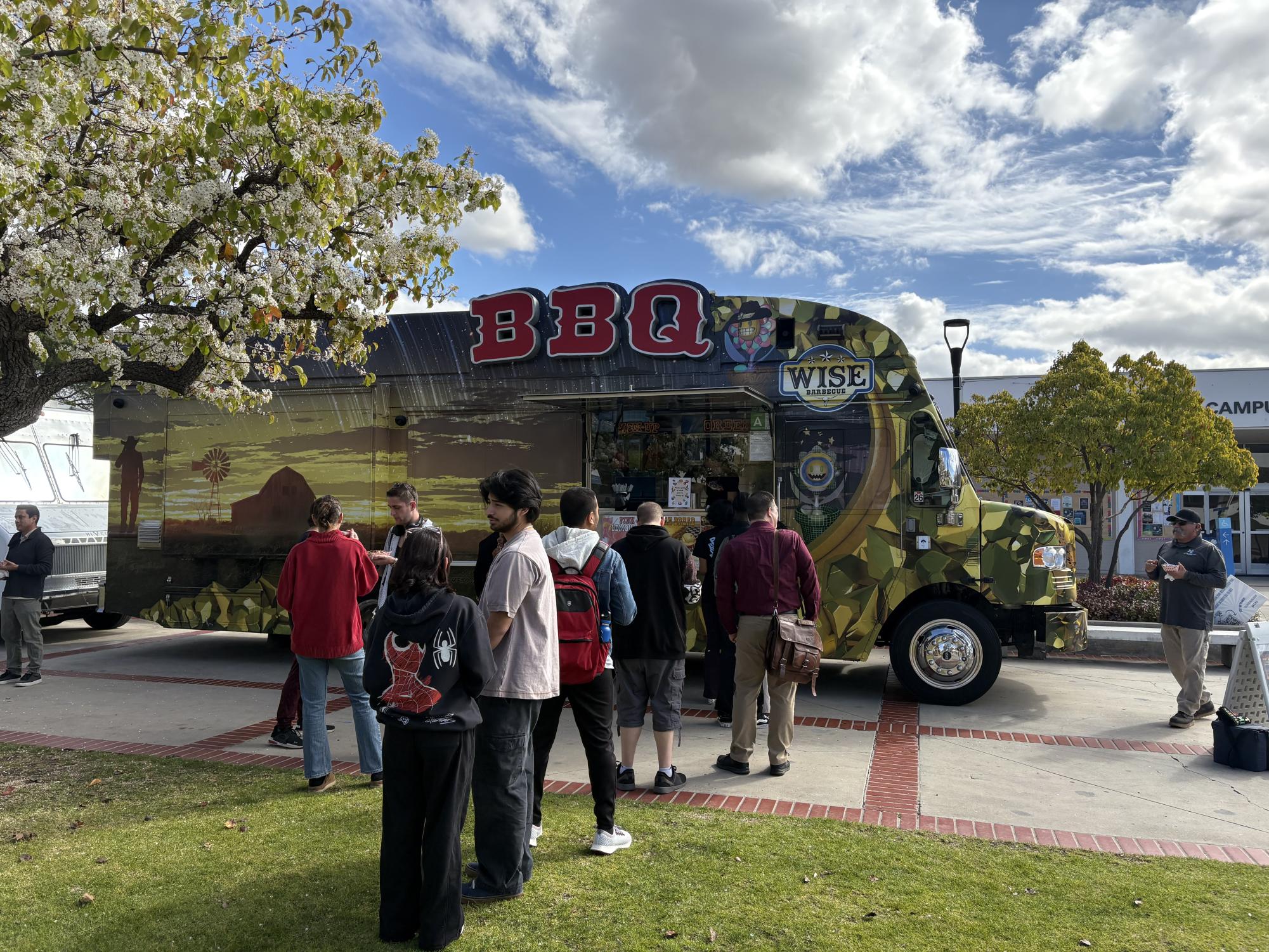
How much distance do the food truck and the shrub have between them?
5.30 meters

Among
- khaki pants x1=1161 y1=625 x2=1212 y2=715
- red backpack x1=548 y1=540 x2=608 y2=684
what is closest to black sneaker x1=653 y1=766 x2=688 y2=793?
red backpack x1=548 y1=540 x2=608 y2=684

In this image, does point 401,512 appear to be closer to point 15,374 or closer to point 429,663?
point 15,374

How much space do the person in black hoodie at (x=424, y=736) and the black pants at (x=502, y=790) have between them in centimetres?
22

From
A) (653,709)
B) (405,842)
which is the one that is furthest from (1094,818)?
(405,842)

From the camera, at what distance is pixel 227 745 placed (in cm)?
662

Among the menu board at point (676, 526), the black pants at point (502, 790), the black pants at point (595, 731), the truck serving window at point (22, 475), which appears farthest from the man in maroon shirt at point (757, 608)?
the truck serving window at point (22, 475)

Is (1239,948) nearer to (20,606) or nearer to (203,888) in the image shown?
(203,888)

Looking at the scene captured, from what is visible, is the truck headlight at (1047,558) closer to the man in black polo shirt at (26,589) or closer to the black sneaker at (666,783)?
the black sneaker at (666,783)

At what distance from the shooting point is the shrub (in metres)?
12.9

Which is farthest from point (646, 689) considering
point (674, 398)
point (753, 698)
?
point (674, 398)

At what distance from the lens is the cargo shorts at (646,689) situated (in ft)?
17.5

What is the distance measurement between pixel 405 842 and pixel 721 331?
18.7 feet

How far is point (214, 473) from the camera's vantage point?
961cm

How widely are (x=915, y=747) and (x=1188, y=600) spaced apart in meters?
2.56
